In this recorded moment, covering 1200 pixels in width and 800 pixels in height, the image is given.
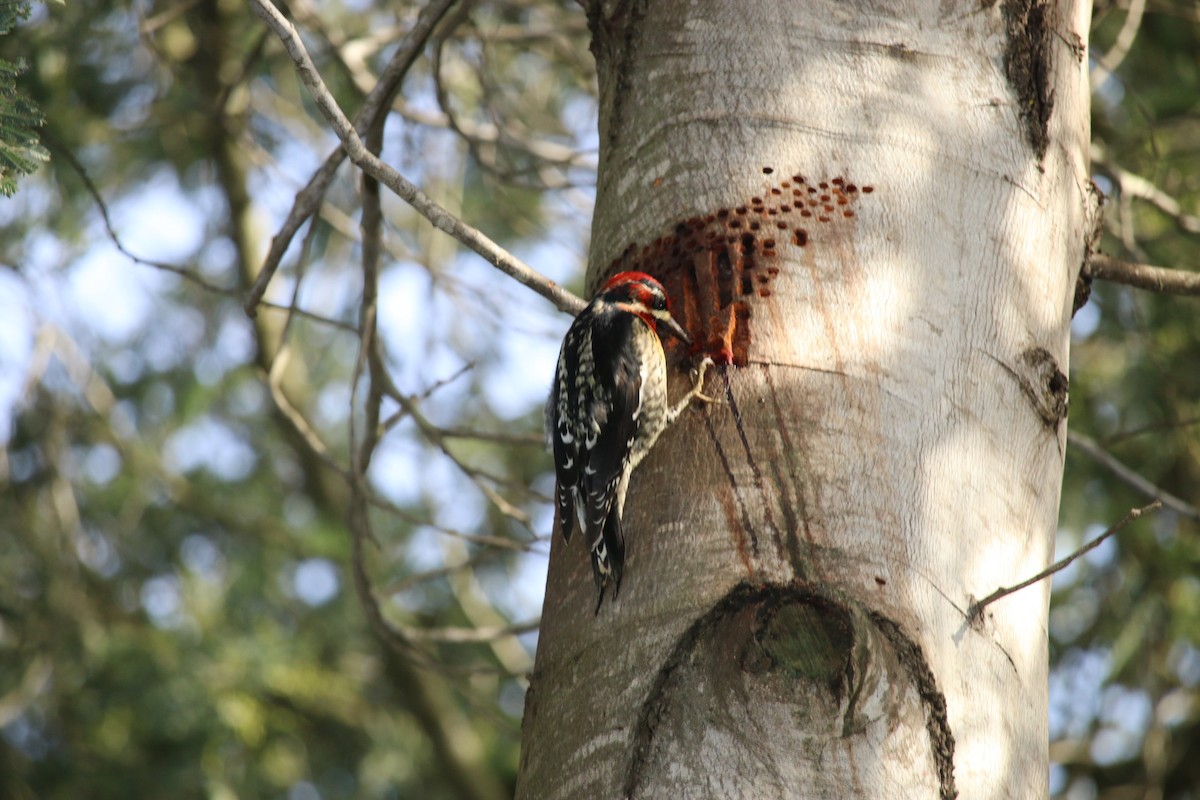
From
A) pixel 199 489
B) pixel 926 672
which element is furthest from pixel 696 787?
pixel 199 489

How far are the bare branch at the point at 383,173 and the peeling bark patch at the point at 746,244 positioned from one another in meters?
0.29

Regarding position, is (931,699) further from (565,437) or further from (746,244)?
(565,437)

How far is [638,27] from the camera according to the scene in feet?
9.09

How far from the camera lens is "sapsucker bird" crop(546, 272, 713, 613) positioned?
240 centimetres

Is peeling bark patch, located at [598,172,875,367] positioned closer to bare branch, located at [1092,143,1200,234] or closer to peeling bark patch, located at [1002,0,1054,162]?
peeling bark patch, located at [1002,0,1054,162]

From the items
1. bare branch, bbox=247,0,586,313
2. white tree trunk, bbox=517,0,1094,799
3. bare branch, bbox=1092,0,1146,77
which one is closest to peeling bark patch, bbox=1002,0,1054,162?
white tree trunk, bbox=517,0,1094,799

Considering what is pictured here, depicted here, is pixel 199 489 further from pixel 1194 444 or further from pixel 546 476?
pixel 1194 444

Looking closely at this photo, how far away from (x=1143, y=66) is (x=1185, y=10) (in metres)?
0.46

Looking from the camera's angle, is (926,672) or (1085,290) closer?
(926,672)

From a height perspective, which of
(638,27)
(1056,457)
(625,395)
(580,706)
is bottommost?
(580,706)

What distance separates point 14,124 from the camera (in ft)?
7.78

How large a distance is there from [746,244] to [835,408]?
42 cm

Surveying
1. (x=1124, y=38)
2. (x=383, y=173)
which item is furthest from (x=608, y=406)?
(x=1124, y=38)

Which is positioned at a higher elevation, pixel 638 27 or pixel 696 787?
pixel 638 27
